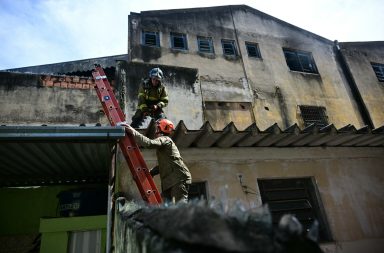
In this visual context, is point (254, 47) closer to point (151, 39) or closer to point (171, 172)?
point (151, 39)

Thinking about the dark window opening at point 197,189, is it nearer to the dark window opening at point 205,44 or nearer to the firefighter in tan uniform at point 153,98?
the firefighter in tan uniform at point 153,98

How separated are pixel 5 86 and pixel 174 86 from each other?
5.44 metres

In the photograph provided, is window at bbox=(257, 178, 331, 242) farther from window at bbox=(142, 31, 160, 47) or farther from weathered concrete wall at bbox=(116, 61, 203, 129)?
window at bbox=(142, 31, 160, 47)

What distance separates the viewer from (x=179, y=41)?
12273mm

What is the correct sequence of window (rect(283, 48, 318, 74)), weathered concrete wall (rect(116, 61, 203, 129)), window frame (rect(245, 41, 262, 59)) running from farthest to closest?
1. window (rect(283, 48, 318, 74))
2. window frame (rect(245, 41, 262, 59))
3. weathered concrete wall (rect(116, 61, 203, 129))

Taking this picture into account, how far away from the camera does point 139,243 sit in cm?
152

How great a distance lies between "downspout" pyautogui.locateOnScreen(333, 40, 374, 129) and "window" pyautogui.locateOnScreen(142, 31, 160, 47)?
10.1m

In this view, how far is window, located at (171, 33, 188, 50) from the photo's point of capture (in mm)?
12070

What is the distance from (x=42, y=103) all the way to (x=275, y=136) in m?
7.31

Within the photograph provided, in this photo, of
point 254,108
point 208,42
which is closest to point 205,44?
point 208,42

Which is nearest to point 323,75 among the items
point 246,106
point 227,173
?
point 246,106

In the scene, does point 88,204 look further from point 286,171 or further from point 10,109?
point 10,109

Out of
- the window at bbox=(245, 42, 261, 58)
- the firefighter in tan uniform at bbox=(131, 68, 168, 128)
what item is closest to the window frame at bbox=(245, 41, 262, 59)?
the window at bbox=(245, 42, 261, 58)

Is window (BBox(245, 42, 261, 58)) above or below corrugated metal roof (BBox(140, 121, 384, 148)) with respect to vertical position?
above
